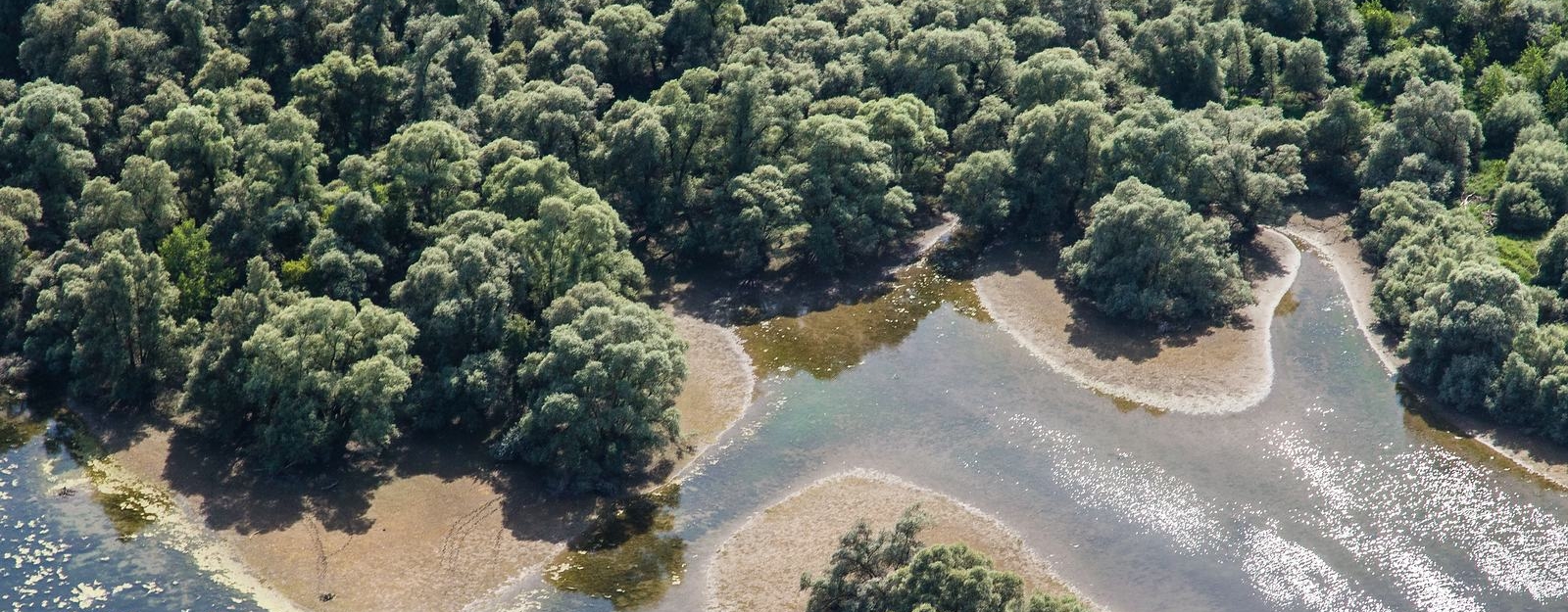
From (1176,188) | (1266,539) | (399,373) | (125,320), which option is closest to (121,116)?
(125,320)

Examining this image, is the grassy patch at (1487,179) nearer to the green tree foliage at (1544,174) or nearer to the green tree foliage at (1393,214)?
the green tree foliage at (1544,174)

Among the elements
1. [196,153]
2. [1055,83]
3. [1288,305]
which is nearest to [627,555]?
[196,153]

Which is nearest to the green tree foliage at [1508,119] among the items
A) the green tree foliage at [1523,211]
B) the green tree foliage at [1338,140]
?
the green tree foliage at [1338,140]

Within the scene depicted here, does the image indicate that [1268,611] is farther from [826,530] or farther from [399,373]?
[399,373]

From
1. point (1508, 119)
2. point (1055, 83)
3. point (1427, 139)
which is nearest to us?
point (1427, 139)

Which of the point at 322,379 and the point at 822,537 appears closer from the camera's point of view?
the point at 822,537

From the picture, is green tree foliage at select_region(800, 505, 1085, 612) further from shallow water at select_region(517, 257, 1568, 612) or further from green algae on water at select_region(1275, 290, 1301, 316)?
green algae on water at select_region(1275, 290, 1301, 316)

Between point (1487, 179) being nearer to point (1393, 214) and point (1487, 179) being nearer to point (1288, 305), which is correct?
point (1393, 214)
